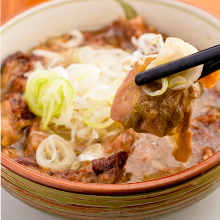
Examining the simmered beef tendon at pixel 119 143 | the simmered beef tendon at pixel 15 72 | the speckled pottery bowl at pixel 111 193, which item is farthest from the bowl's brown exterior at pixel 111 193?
the simmered beef tendon at pixel 15 72

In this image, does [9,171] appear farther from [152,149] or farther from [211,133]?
[211,133]

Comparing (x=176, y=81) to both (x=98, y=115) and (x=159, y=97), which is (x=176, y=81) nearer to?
(x=159, y=97)

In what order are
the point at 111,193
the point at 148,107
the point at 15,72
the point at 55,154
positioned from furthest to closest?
the point at 15,72 < the point at 55,154 < the point at 148,107 < the point at 111,193

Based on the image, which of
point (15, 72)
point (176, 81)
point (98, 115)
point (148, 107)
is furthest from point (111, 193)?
point (15, 72)

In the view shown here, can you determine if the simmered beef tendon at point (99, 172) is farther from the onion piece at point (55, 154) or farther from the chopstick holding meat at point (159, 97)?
the chopstick holding meat at point (159, 97)

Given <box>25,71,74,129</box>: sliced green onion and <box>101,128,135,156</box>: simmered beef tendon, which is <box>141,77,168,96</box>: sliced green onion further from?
<box>25,71,74,129</box>: sliced green onion
